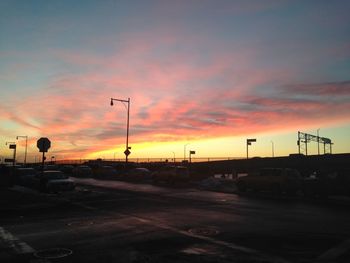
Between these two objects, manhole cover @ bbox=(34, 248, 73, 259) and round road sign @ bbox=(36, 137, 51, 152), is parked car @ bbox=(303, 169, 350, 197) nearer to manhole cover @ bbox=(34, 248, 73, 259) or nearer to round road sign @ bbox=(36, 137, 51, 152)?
round road sign @ bbox=(36, 137, 51, 152)

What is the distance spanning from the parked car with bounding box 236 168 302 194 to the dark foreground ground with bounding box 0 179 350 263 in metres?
9.07

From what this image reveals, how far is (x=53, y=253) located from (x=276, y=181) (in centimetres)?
2086

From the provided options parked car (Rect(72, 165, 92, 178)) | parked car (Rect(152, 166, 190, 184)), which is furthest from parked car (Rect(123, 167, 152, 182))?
parked car (Rect(72, 165, 92, 178))

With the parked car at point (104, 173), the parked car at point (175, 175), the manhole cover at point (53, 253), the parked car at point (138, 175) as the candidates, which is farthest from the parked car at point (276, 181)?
the parked car at point (104, 173)

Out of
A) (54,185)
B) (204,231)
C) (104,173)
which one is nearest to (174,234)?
(204,231)

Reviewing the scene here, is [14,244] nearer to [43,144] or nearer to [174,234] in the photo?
[174,234]

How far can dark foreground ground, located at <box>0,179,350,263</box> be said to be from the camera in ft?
29.5

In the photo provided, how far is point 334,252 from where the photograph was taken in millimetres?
9289

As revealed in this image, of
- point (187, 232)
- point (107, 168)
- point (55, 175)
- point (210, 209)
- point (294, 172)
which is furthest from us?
point (107, 168)

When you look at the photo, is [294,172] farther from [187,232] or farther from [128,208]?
[187,232]

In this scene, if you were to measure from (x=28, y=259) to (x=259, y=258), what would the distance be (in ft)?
15.9

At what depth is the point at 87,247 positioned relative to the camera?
9898mm

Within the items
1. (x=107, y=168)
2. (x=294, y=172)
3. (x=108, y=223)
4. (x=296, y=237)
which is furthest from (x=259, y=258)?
(x=107, y=168)

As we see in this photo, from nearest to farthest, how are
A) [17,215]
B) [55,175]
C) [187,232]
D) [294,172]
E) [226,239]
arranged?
1. [226,239]
2. [187,232]
3. [17,215]
4. [294,172]
5. [55,175]
